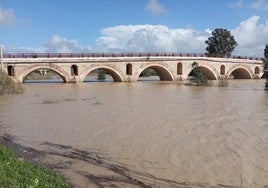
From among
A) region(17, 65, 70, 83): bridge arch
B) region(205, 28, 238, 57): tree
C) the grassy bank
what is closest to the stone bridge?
region(17, 65, 70, 83): bridge arch

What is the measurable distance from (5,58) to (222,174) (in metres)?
30.0

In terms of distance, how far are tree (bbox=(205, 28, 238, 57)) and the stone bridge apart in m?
13.3

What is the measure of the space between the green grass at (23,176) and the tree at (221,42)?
6520 centimetres

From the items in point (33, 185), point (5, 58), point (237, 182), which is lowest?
point (237, 182)

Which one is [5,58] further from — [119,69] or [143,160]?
[143,160]

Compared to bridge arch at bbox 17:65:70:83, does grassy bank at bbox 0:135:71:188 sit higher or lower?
lower

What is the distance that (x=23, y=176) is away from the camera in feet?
17.6

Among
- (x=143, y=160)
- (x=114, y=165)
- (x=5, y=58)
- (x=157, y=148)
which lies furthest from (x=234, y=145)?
(x=5, y=58)

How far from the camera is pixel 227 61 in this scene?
51.7m

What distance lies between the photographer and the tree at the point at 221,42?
222 ft

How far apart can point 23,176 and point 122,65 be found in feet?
115

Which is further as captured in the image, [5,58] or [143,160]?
[5,58]

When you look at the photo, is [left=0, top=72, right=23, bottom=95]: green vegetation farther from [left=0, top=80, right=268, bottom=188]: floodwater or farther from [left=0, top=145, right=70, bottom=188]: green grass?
[left=0, top=145, right=70, bottom=188]: green grass

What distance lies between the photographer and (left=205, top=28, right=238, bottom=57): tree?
2667 inches
